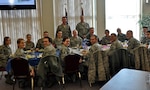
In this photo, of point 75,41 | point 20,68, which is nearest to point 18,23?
point 75,41

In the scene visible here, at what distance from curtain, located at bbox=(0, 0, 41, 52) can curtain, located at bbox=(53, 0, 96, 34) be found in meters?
0.63

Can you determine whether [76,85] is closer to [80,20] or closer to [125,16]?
[80,20]

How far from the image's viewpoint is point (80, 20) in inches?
328

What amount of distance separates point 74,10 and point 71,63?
3.61m

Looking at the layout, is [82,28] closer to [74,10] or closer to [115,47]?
[74,10]

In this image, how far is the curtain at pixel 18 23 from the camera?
26.3ft

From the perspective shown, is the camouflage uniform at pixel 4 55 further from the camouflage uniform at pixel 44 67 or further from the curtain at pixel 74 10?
the curtain at pixel 74 10

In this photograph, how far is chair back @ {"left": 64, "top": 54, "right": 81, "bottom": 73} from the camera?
5.11 m

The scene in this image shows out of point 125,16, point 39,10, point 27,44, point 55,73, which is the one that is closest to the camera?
point 55,73

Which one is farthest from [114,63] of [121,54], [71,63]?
[71,63]

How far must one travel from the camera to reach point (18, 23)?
26.6ft

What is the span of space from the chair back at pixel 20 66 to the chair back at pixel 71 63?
2.75 feet

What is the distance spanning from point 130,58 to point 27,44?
2887 millimetres

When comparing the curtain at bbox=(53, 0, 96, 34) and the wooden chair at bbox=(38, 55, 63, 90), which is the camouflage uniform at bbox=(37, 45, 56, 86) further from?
the curtain at bbox=(53, 0, 96, 34)
